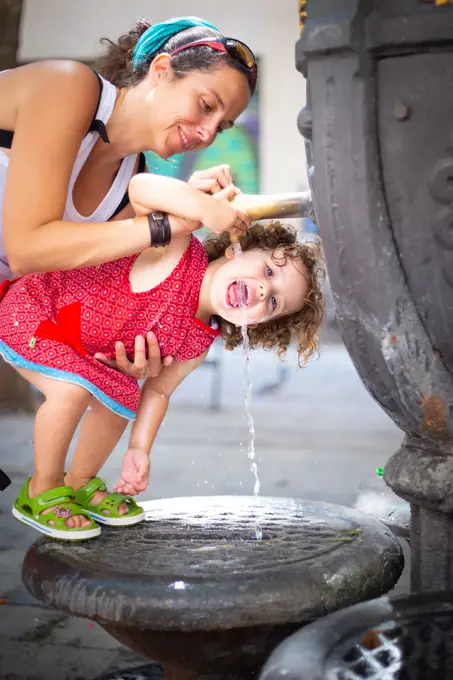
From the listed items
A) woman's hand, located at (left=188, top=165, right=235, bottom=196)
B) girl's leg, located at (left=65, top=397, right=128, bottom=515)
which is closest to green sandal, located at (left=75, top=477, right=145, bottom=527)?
girl's leg, located at (left=65, top=397, right=128, bottom=515)

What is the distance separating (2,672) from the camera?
74.6 inches

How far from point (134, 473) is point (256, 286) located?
19.4 inches

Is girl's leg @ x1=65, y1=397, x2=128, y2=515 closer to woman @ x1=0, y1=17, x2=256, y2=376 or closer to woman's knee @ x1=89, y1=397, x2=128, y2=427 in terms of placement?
woman's knee @ x1=89, y1=397, x2=128, y2=427

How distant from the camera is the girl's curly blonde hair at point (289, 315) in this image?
1.90 meters

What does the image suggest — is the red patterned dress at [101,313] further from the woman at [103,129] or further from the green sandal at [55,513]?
the green sandal at [55,513]

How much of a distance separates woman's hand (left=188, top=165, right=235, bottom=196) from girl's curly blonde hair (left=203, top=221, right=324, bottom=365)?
20cm

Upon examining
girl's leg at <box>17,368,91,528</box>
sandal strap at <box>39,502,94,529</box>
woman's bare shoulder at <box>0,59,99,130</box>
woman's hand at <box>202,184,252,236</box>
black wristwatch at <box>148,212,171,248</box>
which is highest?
woman's bare shoulder at <box>0,59,99,130</box>

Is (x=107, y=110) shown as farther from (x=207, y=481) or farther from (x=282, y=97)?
(x=282, y=97)

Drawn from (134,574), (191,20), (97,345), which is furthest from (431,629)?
(191,20)

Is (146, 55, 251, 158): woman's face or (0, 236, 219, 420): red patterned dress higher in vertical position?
(146, 55, 251, 158): woman's face

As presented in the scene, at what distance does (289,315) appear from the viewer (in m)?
2.04

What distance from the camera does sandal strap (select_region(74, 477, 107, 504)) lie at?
1780 mm

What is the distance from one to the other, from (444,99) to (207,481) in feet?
9.09

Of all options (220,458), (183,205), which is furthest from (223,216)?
(220,458)
